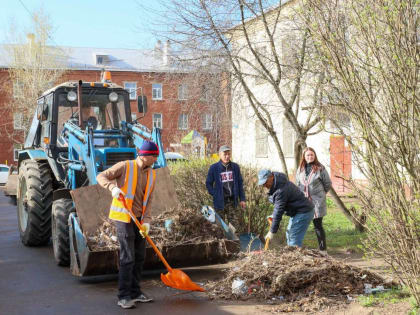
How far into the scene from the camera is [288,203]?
703 cm

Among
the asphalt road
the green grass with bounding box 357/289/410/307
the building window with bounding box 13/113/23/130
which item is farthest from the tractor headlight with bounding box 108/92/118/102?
the building window with bounding box 13/113/23/130

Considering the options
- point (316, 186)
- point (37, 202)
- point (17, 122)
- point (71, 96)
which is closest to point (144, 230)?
point (316, 186)

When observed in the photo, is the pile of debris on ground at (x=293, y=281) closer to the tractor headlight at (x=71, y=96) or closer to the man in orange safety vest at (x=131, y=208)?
the man in orange safety vest at (x=131, y=208)

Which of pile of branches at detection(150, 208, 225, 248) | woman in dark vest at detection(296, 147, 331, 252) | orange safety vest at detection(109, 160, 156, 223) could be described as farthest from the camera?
woman in dark vest at detection(296, 147, 331, 252)

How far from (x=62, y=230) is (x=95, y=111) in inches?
109

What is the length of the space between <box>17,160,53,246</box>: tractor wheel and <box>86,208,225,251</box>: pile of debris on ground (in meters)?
2.47

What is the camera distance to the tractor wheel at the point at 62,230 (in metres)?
7.55

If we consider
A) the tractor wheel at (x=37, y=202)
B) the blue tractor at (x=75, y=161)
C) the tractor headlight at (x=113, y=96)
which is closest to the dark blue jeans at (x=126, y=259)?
the blue tractor at (x=75, y=161)

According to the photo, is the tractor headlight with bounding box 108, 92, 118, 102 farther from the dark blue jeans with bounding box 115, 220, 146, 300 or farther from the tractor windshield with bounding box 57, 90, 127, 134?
the dark blue jeans with bounding box 115, 220, 146, 300

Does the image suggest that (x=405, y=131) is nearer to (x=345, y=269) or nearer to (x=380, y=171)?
(x=380, y=171)

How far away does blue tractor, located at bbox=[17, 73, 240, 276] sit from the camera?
285 inches

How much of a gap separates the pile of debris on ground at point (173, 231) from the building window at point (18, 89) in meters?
35.1

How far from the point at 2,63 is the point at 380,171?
45960 millimetres

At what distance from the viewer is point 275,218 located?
6.75 m
